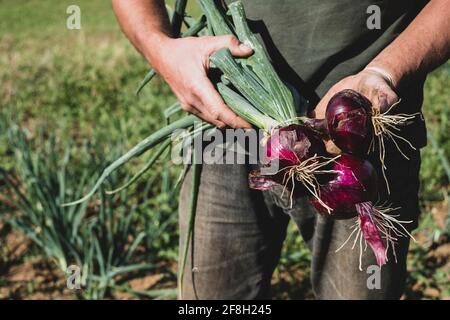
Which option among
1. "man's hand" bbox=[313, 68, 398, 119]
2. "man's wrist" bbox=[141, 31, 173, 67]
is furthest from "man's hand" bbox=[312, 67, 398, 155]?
"man's wrist" bbox=[141, 31, 173, 67]

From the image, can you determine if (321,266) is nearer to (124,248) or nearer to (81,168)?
(124,248)

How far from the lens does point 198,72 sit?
1191 millimetres

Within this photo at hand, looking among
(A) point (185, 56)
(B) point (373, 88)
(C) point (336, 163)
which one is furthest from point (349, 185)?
(A) point (185, 56)

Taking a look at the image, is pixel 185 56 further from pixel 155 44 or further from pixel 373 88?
pixel 373 88

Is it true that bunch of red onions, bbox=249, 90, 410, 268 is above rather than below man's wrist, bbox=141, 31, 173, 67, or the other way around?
below

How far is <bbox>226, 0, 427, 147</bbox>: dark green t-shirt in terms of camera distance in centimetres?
121

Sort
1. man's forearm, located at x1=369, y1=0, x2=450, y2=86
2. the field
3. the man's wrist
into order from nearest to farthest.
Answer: man's forearm, located at x1=369, y1=0, x2=450, y2=86 < the man's wrist < the field

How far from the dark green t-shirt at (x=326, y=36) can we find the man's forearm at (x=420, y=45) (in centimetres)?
7

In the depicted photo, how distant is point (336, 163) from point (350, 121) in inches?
3.8

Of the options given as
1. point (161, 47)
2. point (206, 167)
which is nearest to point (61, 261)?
point (206, 167)

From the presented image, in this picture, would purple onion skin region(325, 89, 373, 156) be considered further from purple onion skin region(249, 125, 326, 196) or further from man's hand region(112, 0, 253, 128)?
man's hand region(112, 0, 253, 128)

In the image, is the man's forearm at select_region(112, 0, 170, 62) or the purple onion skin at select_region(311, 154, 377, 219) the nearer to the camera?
the purple onion skin at select_region(311, 154, 377, 219)

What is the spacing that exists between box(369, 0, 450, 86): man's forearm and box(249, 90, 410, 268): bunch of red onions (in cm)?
14

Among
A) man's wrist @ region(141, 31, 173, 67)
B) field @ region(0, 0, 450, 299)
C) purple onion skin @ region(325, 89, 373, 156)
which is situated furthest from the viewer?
field @ region(0, 0, 450, 299)
